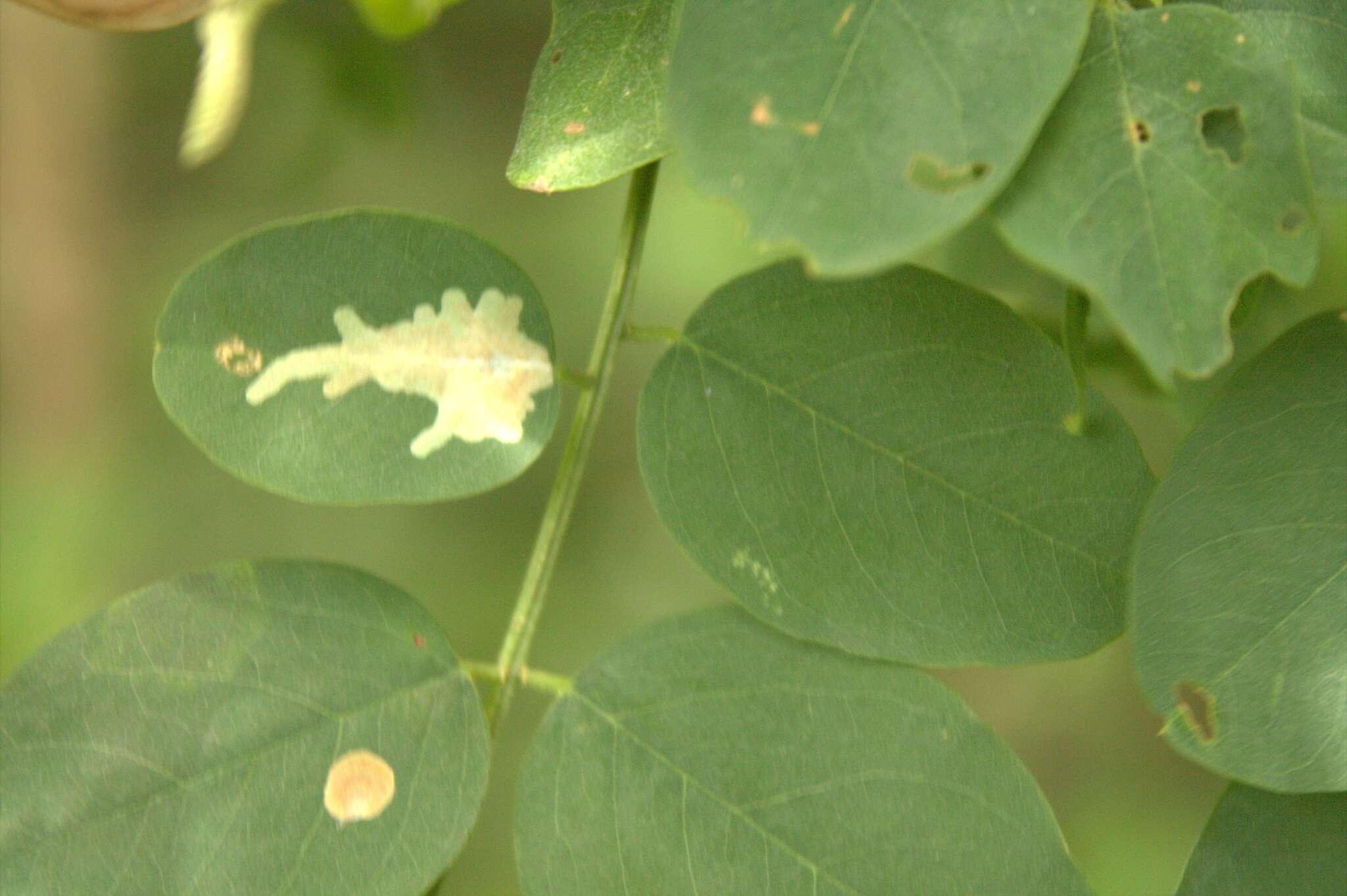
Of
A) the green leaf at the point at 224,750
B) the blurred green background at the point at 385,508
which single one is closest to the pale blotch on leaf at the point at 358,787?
the green leaf at the point at 224,750

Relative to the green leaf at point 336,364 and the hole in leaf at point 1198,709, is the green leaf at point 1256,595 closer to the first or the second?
the hole in leaf at point 1198,709

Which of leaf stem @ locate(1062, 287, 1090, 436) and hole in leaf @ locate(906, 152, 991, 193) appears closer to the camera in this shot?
hole in leaf @ locate(906, 152, 991, 193)

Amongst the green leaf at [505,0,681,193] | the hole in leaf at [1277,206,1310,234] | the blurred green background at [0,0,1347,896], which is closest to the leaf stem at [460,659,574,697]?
the green leaf at [505,0,681,193]

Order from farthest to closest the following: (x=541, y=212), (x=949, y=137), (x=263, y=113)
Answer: (x=541, y=212), (x=263, y=113), (x=949, y=137)

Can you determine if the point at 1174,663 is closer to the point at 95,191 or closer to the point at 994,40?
the point at 994,40

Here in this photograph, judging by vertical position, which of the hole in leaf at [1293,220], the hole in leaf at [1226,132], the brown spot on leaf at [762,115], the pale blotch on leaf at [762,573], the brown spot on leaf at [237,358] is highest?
the brown spot on leaf at [762,115]

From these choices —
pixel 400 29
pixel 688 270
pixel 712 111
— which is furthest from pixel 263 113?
pixel 712 111

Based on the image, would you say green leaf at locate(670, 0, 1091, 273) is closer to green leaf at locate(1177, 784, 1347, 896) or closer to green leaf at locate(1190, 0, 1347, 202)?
green leaf at locate(1190, 0, 1347, 202)

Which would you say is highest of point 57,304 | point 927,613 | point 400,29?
point 400,29
